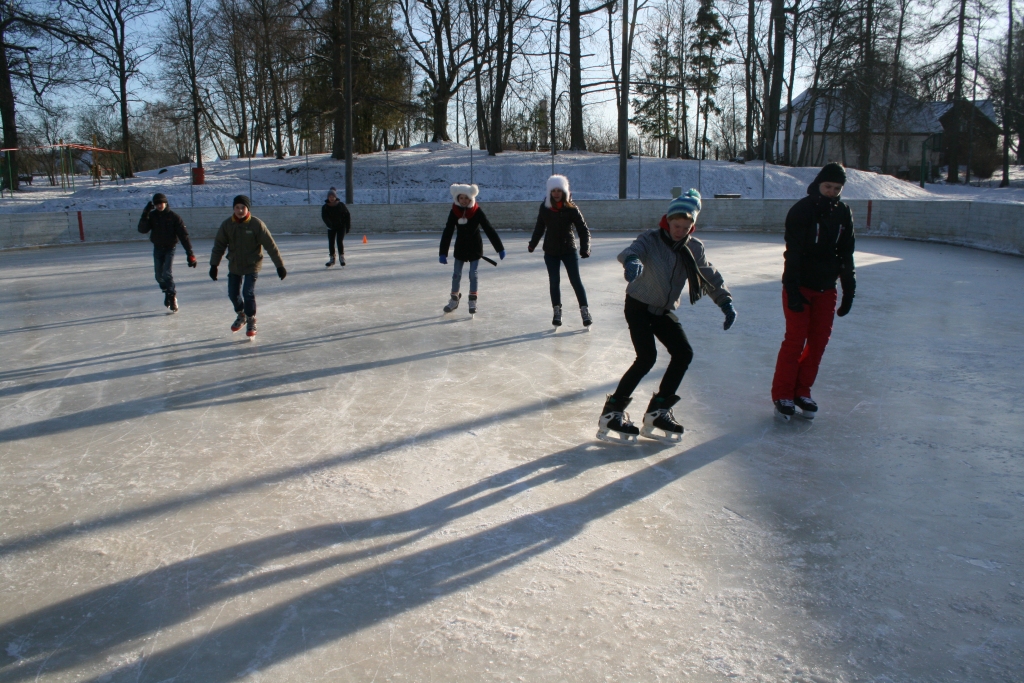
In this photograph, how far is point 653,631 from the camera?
2.46 metres

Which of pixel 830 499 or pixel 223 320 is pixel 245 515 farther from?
pixel 223 320

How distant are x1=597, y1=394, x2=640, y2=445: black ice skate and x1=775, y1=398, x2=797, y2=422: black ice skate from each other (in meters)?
1.05

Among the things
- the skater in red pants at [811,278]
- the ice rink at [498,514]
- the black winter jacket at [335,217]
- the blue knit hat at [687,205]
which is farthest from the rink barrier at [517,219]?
the blue knit hat at [687,205]

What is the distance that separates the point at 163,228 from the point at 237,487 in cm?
597

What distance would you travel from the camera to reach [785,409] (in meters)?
4.70

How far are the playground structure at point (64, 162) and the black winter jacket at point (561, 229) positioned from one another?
26036 millimetres

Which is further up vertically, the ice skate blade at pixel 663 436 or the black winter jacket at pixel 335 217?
the black winter jacket at pixel 335 217

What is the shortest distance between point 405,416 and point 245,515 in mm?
1580

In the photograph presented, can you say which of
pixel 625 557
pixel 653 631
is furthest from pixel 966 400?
pixel 653 631

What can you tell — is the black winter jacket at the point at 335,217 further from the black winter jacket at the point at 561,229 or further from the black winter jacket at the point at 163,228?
the black winter jacket at the point at 561,229

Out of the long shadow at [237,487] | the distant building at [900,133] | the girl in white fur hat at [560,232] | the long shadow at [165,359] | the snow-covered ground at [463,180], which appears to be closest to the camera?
the long shadow at [237,487]

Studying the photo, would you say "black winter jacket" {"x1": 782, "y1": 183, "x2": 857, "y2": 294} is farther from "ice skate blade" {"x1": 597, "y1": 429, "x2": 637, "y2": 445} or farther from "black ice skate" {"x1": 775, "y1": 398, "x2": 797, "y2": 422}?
"ice skate blade" {"x1": 597, "y1": 429, "x2": 637, "y2": 445}

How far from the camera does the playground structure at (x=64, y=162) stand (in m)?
26.8

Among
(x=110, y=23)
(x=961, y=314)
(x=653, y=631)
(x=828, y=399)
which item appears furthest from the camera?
(x=110, y=23)
